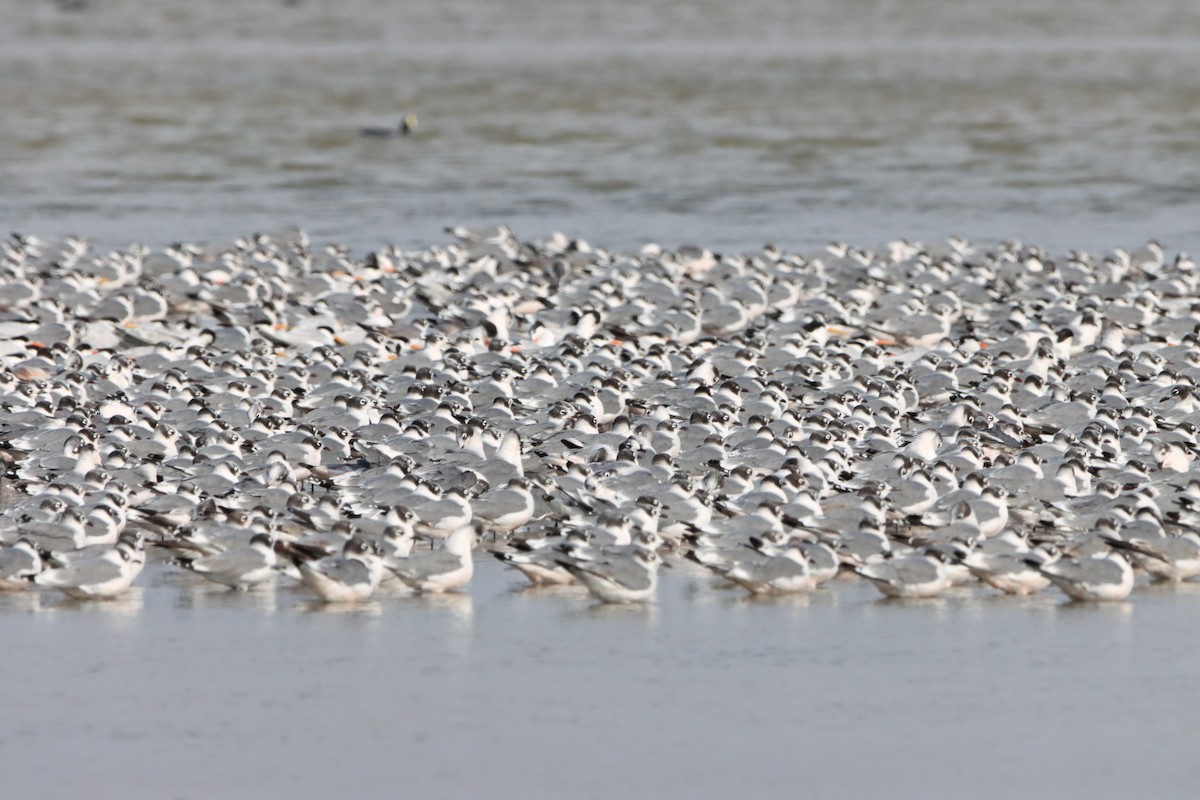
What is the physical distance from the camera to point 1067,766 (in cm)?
1024

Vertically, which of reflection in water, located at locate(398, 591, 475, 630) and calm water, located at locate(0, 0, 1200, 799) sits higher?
calm water, located at locate(0, 0, 1200, 799)

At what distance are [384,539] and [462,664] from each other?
6.72ft

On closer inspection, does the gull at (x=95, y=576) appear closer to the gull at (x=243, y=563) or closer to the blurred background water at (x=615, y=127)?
the gull at (x=243, y=563)

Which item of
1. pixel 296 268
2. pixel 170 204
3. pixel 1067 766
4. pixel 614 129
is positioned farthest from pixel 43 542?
pixel 614 129

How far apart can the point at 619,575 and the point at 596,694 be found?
1887mm

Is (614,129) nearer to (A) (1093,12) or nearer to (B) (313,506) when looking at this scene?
(B) (313,506)

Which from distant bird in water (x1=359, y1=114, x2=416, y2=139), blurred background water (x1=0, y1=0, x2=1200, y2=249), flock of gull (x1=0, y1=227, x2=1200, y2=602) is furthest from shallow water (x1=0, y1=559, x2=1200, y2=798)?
distant bird in water (x1=359, y1=114, x2=416, y2=139)

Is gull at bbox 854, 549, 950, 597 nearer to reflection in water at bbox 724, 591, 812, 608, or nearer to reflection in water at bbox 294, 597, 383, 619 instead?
reflection in water at bbox 724, 591, 812, 608

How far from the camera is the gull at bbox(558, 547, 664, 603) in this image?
13.2 m

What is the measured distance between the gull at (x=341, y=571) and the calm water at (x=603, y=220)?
0.62 ft

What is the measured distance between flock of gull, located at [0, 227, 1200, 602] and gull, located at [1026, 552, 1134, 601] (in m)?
0.02

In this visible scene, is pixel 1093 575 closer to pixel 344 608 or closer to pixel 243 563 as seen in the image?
pixel 344 608

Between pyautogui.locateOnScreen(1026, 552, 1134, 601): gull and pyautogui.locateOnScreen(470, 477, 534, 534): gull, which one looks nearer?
pyautogui.locateOnScreen(1026, 552, 1134, 601): gull

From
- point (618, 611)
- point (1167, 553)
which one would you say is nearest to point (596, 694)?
point (618, 611)
